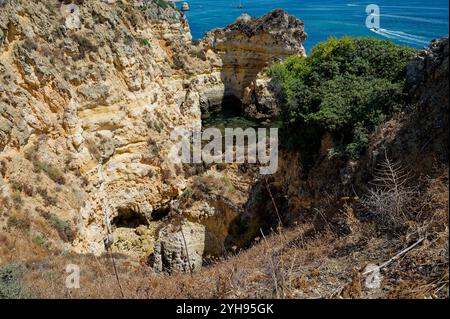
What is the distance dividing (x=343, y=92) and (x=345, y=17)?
119ft

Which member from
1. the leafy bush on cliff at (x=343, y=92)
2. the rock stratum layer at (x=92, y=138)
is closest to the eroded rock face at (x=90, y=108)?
the rock stratum layer at (x=92, y=138)

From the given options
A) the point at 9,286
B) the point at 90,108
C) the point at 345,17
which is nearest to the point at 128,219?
the point at 90,108

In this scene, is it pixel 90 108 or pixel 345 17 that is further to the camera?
pixel 345 17

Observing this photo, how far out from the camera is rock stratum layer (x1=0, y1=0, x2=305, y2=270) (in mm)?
13445

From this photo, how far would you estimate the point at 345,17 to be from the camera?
42531mm

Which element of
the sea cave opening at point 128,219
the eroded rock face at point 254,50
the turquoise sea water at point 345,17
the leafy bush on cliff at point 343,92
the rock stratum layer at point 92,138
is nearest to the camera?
the leafy bush on cliff at point 343,92

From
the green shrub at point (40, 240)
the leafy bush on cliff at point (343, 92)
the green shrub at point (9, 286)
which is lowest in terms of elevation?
the green shrub at point (40, 240)

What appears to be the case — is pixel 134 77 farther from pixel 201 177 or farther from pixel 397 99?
pixel 397 99

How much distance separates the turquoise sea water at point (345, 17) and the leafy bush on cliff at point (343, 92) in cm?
696

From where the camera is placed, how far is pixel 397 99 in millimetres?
9523

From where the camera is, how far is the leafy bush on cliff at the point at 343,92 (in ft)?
31.8

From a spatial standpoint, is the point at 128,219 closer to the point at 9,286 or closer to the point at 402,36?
the point at 9,286

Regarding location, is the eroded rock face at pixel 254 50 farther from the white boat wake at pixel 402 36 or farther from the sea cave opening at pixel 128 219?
the sea cave opening at pixel 128 219
